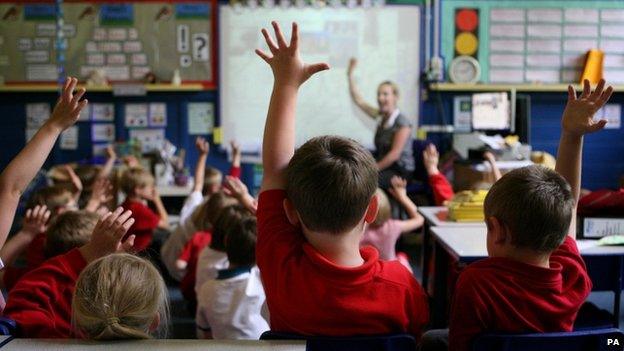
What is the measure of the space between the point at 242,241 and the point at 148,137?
436 centimetres

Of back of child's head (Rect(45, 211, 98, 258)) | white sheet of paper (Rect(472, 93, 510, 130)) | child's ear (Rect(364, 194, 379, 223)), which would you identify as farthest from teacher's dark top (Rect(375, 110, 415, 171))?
child's ear (Rect(364, 194, 379, 223))

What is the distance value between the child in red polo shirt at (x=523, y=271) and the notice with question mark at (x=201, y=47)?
5164mm

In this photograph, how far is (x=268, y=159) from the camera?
1434mm

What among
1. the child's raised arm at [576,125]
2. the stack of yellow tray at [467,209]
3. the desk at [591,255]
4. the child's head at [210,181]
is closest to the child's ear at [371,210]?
the child's raised arm at [576,125]

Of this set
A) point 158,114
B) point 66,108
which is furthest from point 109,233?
point 158,114

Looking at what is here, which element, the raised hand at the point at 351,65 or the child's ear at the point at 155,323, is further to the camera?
the raised hand at the point at 351,65

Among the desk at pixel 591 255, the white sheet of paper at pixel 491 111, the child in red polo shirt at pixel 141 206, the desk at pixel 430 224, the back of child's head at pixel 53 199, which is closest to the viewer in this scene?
the desk at pixel 591 255

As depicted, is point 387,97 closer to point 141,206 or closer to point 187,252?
point 141,206

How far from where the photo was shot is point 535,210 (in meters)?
1.43

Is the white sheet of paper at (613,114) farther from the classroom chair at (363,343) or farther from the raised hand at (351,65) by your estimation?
the classroom chair at (363,343)

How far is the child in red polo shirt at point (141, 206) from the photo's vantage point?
369 cm

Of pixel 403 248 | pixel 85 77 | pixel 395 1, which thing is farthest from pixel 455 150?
pixel 85 77

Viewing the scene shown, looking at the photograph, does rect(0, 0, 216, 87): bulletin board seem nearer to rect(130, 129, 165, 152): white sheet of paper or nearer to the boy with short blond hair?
rect(130, 129, 165, 152): white sheet of paper

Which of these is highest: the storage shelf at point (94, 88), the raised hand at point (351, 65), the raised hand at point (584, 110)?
→ the raised hand at point (351, 65)
